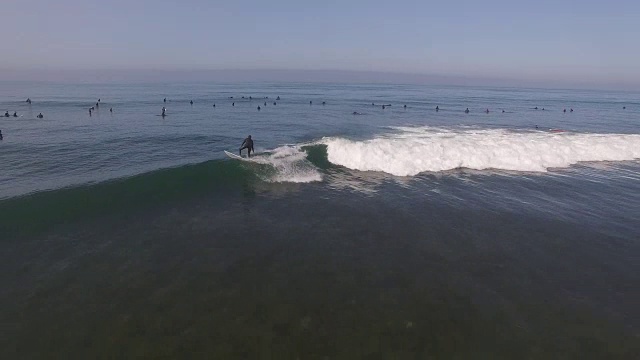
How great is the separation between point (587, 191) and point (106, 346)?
73.4 ft

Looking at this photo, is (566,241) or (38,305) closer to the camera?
(38,305)

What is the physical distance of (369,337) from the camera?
28.8 feet

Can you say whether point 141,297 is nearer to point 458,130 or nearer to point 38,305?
point 38,305

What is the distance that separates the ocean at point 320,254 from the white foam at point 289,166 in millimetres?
164

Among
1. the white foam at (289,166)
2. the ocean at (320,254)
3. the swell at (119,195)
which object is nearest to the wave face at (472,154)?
the ocean at (320,254)

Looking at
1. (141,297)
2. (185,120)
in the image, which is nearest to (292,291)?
(141,297)

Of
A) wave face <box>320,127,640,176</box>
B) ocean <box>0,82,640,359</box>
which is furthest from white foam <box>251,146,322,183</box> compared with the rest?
wave face <box>320,127,640,176</box>

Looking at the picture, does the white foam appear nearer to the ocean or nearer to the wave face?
the ocean

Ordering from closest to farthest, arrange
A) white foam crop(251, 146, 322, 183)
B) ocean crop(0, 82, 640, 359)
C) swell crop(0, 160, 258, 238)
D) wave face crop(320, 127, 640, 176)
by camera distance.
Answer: ocean crop(0, 82, 640, 359), swell crop(0, 160, 258, 238), white foam crop(251, 146, 322, 183), wave face crop(320, 127, 640, 176)

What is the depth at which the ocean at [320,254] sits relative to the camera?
8.76 meters

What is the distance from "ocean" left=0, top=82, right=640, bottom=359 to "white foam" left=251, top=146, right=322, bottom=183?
6.5 inches

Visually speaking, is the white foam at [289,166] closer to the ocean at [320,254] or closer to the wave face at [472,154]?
the ocean at [320,254]

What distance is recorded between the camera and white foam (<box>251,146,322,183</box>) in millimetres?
20297

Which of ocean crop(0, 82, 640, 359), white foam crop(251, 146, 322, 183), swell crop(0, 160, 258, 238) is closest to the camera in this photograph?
ocean crop(0, 82, 640, 359)
